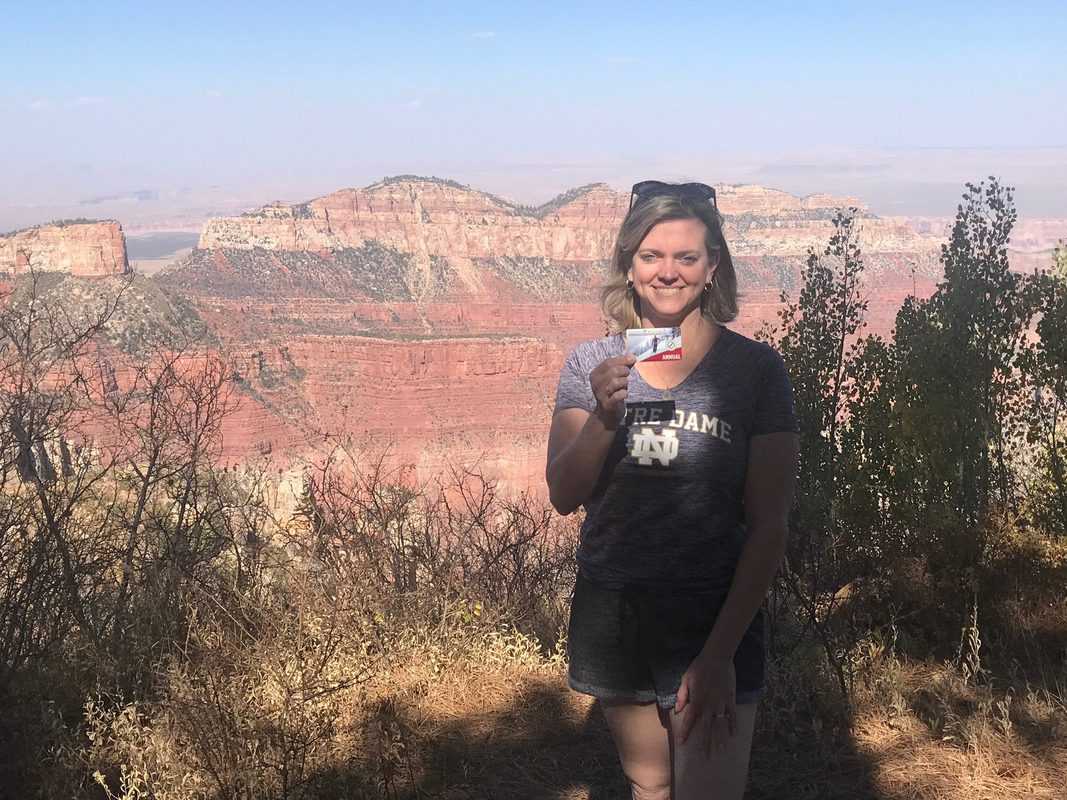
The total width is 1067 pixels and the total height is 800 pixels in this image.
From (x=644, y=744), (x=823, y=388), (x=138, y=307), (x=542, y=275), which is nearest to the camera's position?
(x=644, y=744)

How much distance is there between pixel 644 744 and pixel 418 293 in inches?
2755

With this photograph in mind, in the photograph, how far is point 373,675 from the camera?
423 centimetres

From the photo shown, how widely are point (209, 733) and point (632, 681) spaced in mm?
2125

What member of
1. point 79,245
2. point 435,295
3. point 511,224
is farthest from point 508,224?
point 79,245

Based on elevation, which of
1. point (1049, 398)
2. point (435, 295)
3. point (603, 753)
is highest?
point (1049, 398)

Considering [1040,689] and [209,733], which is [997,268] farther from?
[209,733]

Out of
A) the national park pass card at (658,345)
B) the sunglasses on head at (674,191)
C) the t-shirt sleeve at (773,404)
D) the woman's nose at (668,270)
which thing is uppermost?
the sunglasses on head at (674,191)

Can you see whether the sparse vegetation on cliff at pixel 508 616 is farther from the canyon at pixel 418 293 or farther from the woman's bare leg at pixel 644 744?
the canyon at pixel 418 293

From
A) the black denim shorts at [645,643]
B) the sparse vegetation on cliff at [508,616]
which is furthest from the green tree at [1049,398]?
the black denim shorts at [645,643]

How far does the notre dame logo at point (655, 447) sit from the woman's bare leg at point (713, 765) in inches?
20.2

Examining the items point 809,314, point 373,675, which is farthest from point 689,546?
point 809,314

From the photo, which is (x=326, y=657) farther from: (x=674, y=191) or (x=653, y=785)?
(x=674, y=191)

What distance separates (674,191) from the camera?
1.91m

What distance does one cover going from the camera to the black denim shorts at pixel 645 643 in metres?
1.80
